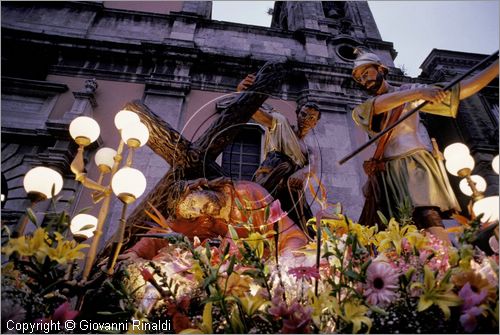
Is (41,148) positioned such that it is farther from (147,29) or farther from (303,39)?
(303,39)

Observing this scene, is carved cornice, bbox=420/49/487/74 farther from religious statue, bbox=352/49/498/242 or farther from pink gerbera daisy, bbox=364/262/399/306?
pink gerbera daisy, bbox=364/262/399/306

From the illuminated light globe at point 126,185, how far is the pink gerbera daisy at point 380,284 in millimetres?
1989

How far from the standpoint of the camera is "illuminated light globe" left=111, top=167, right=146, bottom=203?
2.80m

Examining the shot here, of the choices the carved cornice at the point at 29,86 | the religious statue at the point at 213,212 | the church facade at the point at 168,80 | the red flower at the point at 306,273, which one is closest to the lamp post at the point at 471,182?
the red flower at the point at 306,273

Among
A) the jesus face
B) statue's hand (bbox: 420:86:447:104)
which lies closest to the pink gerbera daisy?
the jesus face

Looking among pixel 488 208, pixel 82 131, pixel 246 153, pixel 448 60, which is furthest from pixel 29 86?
pixel 448 60

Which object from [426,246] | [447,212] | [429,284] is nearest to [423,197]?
[447,212]

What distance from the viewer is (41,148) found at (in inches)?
320

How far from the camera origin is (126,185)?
9.24 feet

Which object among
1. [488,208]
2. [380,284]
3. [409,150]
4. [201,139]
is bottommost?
[380,284]

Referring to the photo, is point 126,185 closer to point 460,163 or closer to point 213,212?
point 213,212

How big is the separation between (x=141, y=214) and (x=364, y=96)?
8.75m

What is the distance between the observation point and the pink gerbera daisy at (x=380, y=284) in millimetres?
1726

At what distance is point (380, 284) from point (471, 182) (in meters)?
1.32
